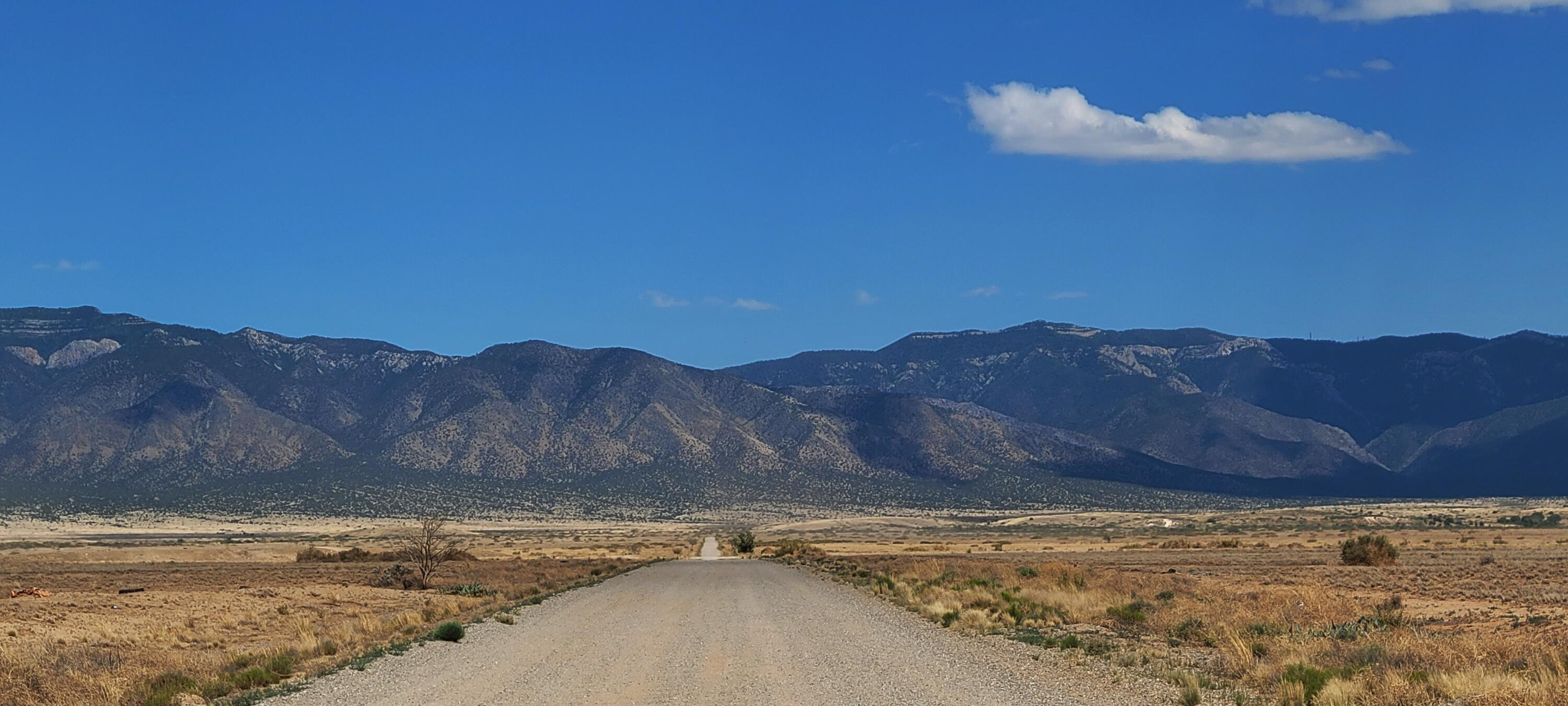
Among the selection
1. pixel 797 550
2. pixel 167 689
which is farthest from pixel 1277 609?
pixel 797 550

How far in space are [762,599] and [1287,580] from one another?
17.0 m

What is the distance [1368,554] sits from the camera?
5350 cm

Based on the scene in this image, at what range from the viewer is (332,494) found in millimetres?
143500

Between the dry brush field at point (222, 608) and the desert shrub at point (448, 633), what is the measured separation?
0.63 metres

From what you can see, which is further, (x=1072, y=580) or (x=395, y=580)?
(x=395, y=580)

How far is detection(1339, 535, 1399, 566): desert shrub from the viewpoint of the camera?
174 feet

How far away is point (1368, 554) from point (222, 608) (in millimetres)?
41159

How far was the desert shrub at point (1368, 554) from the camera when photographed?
53.0 m

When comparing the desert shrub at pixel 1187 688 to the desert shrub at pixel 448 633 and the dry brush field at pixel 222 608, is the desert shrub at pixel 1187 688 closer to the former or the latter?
the dry brush field at pixel 222 608

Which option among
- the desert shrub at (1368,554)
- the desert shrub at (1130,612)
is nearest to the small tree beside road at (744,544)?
the desert shrub at (1368,554)

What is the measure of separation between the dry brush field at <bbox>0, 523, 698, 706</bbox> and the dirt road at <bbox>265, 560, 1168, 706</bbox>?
151 centimetres

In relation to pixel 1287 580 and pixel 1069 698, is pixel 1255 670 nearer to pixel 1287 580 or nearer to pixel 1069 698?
pixel 1069 698

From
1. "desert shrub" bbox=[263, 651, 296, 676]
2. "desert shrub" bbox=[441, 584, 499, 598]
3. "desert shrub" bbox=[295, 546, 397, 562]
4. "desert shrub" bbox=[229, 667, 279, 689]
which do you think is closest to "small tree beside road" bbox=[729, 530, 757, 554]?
"desert shrub" bbox=[295, 546, 397, 562]

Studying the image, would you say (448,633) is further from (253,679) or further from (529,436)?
(529,436)
